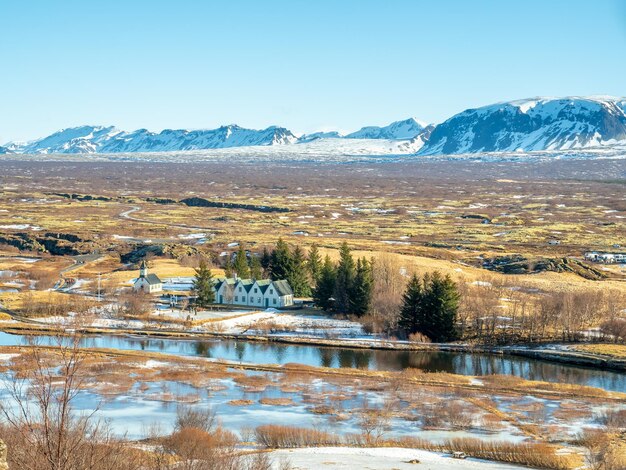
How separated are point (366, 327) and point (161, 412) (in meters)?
30.7

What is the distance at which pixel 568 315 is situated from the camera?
68312mm

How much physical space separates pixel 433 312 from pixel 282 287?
20.1 m

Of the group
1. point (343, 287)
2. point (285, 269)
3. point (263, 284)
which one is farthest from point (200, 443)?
point (285, 269)

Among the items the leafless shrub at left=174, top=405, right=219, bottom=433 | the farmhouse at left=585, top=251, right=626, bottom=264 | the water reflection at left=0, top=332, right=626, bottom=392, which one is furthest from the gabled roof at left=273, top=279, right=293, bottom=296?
the farmhouse at left=585, top=251, right=626, bottom=264

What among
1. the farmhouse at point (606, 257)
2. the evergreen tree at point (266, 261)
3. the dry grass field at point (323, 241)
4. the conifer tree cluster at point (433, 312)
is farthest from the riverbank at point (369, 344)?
the farmhouse at point (606, 257)

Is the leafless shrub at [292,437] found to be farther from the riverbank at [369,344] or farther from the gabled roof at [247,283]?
the gabled roof at [247,283]

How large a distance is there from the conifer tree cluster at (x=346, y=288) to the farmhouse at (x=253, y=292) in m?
3.59

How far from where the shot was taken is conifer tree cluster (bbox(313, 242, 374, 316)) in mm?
76750

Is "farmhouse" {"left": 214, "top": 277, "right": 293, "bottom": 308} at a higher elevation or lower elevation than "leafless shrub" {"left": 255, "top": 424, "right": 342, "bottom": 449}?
lower

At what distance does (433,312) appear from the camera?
223 feet

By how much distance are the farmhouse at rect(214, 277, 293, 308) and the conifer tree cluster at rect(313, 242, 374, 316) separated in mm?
3586

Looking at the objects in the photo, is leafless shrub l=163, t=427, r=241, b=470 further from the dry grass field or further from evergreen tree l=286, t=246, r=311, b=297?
evergreen tree l=286, t=246, r=311, b=297

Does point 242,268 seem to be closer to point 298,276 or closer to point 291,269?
point 291,269

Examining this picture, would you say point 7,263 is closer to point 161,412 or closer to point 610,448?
point 161,412
